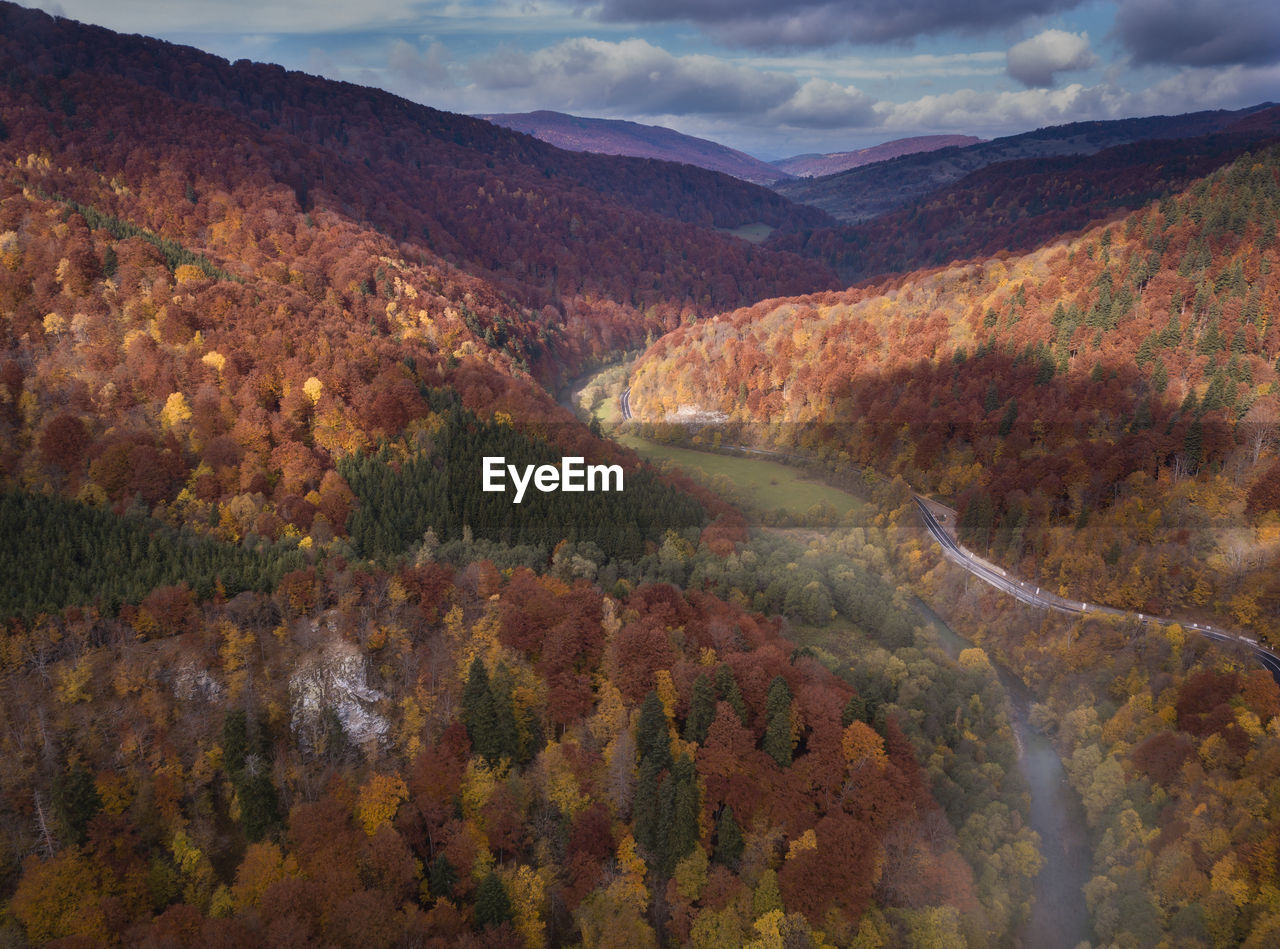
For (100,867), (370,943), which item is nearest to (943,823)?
(370,943)

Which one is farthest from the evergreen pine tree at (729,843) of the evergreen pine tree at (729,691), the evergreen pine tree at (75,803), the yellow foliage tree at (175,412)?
the yellow foliage tree at (175,412)

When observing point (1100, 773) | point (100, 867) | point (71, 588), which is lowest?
point (1100, 773)

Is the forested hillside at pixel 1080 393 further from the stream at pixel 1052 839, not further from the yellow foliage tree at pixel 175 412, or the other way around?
the yellow foliage tree at pixel 175 412

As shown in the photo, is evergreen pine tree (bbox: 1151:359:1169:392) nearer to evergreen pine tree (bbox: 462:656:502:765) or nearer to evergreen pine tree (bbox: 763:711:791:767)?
evergreen pine tree (bbox: 763:711:791:767)

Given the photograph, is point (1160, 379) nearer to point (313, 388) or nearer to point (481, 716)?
point (481, 716)

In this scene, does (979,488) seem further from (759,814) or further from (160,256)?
(160,256)

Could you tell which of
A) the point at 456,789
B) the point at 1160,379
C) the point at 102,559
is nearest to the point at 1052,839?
the point at 456,789
